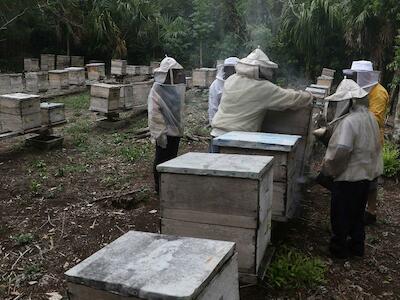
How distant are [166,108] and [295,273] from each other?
2.46 metres

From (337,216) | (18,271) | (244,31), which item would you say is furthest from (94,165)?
(244,31)

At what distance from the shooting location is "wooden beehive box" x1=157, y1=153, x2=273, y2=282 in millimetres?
2801

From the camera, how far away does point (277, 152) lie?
343cm

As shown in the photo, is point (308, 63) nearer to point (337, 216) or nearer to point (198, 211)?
point (337, 216)

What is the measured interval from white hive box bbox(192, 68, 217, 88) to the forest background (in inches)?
146

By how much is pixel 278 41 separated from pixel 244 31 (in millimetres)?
2567

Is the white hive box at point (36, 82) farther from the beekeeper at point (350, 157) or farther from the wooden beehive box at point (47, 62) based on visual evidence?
the beekeeper at point (350, 157)

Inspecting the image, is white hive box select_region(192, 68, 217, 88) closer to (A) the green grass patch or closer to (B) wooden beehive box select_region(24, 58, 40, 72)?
(B) wooden beehive box select_region(24, 58, 40, 72)

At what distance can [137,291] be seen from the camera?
5.68 feet

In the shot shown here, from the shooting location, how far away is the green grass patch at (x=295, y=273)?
326 cm

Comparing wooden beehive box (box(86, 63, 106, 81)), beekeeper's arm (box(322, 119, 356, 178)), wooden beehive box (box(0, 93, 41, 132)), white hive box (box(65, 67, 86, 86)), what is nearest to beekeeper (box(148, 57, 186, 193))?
beekeeper's arm (box(322, 119, 356, 178))

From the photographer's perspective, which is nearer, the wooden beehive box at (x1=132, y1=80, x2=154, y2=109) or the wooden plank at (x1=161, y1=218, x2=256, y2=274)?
the wooden plank at (x1=161, y1=218, x2=256, y2=274)

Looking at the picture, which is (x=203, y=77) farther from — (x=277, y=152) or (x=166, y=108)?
(x=277, y=152)

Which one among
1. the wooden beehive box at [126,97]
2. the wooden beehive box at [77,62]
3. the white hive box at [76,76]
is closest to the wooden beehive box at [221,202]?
the wooden beehive box at [126,97]
